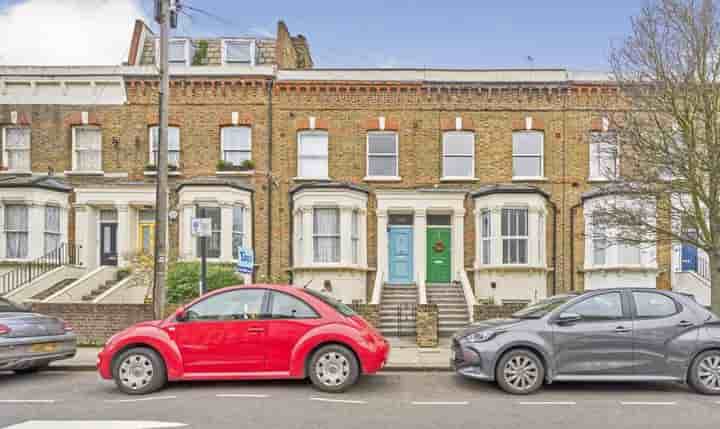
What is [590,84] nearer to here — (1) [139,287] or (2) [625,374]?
(2) [625,374]

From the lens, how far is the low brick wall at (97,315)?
13.5 metres

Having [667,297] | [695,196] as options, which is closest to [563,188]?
[695,196]

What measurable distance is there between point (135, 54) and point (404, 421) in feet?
68.8

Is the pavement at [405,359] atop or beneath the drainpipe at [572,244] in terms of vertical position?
beneath

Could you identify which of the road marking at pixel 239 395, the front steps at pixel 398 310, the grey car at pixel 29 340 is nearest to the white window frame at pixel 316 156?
the front steps at pixel 398 310

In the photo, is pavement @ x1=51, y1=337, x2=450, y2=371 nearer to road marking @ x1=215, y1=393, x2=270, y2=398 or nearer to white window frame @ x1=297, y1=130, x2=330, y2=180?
road marking @ x1=215, y1=393, x2=270, y2=398

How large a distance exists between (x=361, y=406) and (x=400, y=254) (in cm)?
1162

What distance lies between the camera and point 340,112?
754 inches

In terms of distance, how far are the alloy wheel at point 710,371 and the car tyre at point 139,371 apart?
26.5ft

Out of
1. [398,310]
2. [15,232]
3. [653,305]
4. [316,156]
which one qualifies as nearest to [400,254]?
[398,310]

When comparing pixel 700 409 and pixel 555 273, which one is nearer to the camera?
pixel 700 409

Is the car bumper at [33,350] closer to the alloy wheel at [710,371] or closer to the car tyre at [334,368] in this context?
the car tyre at [334,368]

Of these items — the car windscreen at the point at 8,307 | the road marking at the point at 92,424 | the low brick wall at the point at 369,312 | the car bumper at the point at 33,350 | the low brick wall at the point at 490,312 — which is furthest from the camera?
the low brick wall at the point at 369,312

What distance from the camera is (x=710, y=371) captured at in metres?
8.73
